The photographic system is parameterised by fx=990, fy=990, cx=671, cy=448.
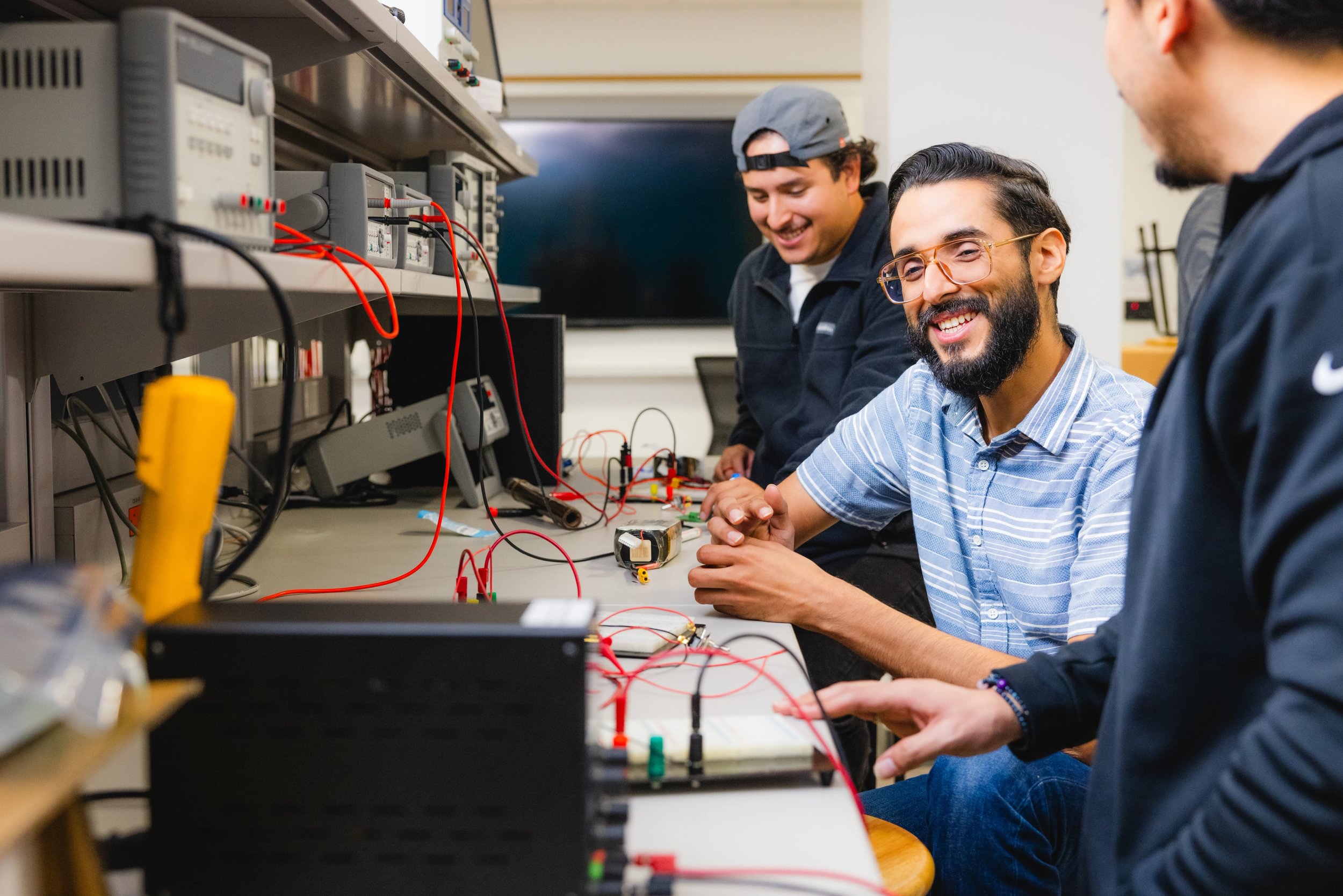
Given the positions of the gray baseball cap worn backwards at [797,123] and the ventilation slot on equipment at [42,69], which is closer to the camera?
the ventilation slot on equipment at [42,69]

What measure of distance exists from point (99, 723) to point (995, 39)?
8.42 feet

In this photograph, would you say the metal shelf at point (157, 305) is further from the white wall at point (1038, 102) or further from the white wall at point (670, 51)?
the white wall at point (670, 51)

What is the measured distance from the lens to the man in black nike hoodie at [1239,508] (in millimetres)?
585

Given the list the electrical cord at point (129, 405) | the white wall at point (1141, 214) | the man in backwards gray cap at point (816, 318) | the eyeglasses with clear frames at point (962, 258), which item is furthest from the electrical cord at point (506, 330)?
the white wall at point (1141, 214)

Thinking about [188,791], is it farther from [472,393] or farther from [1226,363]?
[472,393]

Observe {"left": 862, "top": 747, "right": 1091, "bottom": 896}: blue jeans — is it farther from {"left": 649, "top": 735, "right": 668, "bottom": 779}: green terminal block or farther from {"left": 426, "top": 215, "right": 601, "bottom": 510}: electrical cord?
{"left": 426, "top": 215, "right": 601, "bottom": 510}: electrical cord

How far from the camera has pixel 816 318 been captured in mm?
2389

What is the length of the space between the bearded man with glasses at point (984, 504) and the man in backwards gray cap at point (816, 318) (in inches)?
15.7

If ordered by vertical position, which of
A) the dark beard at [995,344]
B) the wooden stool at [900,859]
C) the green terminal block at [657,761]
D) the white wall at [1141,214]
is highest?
the white wall at [1141,214]

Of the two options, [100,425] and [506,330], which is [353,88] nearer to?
[506,330]

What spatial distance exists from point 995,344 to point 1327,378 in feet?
2.66

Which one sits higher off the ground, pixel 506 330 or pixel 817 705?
pixel 506 330

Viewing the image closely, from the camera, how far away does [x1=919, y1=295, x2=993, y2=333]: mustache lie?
1.42 metres

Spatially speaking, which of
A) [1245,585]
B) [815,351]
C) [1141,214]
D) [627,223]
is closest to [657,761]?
[1245,585]
